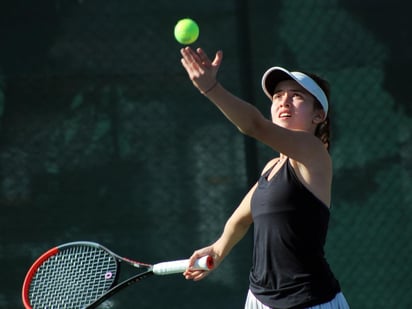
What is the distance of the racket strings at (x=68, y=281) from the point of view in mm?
3883

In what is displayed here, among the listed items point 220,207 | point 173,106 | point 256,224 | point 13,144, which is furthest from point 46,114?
point 256,224

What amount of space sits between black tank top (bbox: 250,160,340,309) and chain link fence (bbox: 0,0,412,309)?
1600 millimetres

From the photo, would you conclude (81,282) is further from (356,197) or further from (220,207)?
(356,197)

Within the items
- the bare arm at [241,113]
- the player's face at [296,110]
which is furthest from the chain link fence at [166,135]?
the bare arm at [241,113]

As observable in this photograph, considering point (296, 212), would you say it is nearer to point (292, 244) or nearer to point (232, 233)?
point (292, 244)

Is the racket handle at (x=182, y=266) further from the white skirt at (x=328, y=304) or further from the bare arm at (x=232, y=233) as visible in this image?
the white skirt at (x=328, y=304)

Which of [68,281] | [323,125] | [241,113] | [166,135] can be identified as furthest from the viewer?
[166,135]

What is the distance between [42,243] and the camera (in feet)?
15.1

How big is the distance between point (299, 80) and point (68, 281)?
4.78ft

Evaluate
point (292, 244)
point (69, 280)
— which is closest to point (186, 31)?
point (292, 244)

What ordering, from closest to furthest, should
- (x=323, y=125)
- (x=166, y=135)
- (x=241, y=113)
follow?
(x=241, y=113) < (x=323, y=125) < (x=166, y=135)

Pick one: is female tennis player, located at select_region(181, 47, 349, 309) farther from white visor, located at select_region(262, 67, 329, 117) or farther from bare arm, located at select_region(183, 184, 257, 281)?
bare arm, located at select_region(183, 184, 257, 281)

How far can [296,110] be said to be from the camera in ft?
9.86

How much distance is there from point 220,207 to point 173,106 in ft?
1.71
